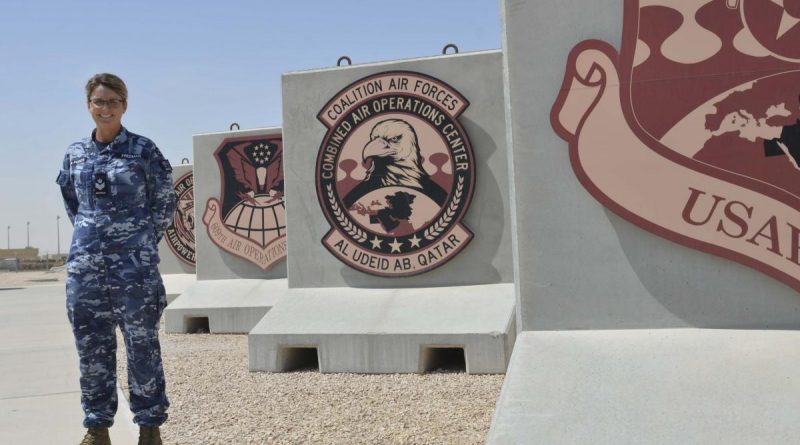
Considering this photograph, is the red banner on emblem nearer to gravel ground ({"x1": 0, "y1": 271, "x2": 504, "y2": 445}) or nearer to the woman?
gravel ground ({"x1": 0, "y1": 271, "x2": 504, "y2": 445})

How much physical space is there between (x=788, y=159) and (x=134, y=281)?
3.28 m

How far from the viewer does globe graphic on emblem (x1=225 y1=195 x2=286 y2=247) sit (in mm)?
11062

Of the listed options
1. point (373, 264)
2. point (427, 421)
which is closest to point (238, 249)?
point (373, 264)

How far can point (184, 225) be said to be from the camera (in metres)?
14.5

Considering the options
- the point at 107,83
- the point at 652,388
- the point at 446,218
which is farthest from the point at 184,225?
the point at 652,388

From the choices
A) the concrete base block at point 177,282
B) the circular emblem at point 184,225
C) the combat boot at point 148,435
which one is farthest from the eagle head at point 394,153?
the circular emblem at point 184,225

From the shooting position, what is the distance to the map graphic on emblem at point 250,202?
11.1 m

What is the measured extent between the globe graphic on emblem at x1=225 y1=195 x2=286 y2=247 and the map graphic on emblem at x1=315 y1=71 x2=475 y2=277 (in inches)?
142

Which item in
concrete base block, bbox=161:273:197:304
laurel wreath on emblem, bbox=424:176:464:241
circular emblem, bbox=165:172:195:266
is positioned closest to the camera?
laurel wreath on emblem, bbox=424:176:464:241

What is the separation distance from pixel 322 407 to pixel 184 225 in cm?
996

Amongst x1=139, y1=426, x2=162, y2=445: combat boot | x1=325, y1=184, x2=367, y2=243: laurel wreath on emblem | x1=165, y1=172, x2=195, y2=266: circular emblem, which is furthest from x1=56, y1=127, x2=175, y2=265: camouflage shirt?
x1=165, y1=172, x2=195, y2=266: circular emblem

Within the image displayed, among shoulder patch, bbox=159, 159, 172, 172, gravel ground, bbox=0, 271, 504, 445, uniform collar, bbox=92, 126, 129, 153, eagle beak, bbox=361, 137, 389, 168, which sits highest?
eagle beak, bbox=361, 137, 389, 168

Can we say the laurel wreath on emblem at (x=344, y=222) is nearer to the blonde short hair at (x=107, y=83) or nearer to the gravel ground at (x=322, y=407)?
the gravel ground at (x=322, y=407)

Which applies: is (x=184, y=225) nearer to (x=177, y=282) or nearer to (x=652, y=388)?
(x=177, y=282)
